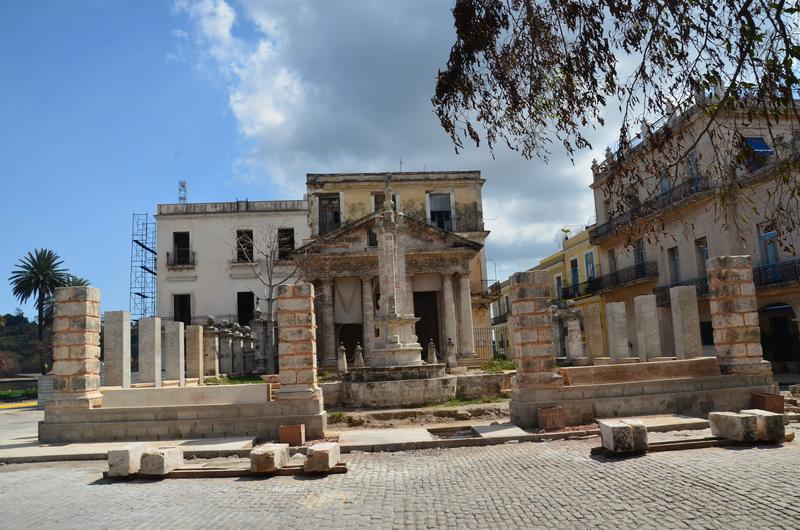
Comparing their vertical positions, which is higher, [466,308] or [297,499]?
[466,308]

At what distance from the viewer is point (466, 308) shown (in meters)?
30.1

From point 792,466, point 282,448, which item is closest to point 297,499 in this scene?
point 282,448

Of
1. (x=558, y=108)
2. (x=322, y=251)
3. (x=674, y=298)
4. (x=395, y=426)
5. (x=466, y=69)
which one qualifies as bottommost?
(x=395, y=426)

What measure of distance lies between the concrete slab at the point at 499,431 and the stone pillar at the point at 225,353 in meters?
15.5

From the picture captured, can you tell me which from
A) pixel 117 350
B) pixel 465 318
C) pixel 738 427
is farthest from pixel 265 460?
pixel 465 318

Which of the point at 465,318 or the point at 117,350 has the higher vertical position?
the point at 465,318

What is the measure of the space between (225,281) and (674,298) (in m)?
26.8

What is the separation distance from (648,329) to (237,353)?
635 inches

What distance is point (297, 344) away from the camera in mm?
11391

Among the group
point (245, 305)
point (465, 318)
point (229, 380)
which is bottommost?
point (229, 380)

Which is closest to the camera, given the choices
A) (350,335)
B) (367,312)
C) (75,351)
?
(75,351)

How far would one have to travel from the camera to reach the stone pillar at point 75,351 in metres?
11.5

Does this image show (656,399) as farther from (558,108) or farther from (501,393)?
(558,108)

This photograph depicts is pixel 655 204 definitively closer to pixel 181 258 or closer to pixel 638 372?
pixel 638 372
